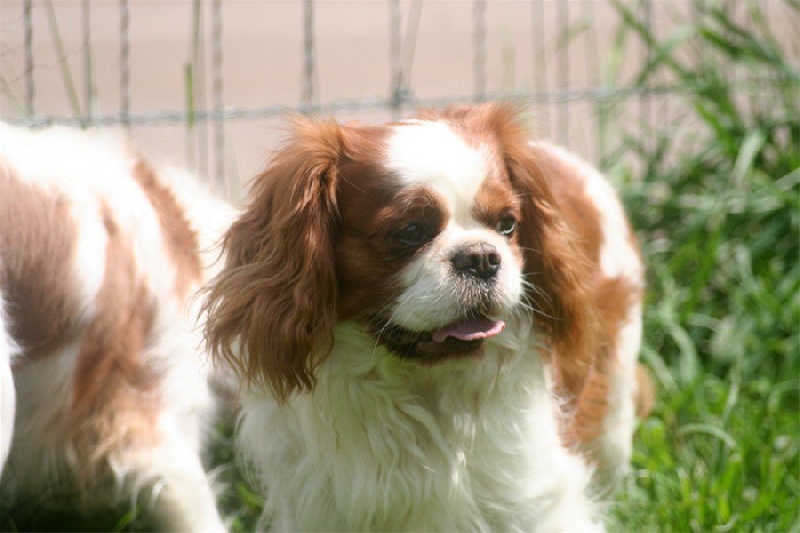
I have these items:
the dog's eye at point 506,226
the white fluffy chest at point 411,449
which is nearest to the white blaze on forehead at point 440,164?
the dog's eye at point 506,226

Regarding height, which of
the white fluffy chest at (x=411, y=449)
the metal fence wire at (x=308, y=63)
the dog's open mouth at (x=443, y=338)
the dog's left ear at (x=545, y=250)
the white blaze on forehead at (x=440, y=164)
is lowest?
the white fluffy chest at (x=411, y=449)

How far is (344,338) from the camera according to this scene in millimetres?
2900

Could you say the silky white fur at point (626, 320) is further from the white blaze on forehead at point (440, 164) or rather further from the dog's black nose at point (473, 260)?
the dog's black nose at point (473, 260)

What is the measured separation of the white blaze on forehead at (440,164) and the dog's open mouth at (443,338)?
0.80ft

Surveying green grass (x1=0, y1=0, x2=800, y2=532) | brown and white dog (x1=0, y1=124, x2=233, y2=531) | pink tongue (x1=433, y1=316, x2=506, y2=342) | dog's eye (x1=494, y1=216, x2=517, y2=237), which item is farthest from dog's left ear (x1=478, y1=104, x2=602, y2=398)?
brown and white dog (x1=0, y1=124, x2=233, y2=531)

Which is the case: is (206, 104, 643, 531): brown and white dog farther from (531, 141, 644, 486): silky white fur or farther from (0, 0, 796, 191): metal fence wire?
(0, 0, 796, 191): metal fence wire

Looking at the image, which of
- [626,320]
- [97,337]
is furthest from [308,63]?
[97,337]

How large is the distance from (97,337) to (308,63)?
1.76 m

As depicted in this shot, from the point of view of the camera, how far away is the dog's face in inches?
106

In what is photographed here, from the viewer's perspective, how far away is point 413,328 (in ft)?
8.99

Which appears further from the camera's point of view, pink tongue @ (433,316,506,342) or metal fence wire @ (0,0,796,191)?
metal fence wire @ (0,0,796,191)

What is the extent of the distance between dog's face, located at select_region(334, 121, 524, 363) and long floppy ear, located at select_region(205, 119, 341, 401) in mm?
59

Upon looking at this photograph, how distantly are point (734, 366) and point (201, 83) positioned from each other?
2.28 meters

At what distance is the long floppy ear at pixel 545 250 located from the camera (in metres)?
3.02
